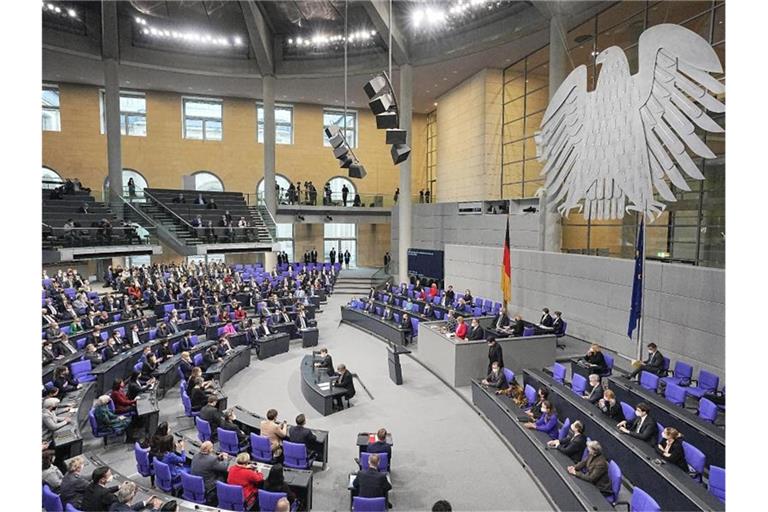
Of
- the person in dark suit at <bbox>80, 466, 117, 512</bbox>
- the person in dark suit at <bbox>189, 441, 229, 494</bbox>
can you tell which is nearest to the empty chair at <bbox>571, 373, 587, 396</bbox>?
the person in dark suit at <bbox>189, 441, 229, 494</bbox>

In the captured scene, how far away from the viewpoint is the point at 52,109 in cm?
2612

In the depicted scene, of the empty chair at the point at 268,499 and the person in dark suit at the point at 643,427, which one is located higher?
the person in dark suit at the point at 643,427

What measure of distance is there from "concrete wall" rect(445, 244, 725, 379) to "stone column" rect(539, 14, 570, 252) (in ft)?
3.32

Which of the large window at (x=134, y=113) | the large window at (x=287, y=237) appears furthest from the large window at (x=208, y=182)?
the large window at (x=287, y=237)

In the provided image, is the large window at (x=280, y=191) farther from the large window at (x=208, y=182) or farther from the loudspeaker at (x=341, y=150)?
the loudspeaker at (x=341, y=150)

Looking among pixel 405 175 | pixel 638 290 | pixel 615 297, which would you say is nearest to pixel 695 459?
pixel 638 290

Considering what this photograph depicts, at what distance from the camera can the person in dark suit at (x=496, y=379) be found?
8744 millimetres

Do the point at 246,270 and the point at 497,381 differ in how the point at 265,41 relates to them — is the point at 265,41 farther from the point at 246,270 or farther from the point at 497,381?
the point at 497,381

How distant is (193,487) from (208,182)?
26.6 meters

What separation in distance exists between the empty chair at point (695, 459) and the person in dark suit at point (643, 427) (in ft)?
1.33

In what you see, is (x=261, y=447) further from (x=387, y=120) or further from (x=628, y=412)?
(x=387, y=120)

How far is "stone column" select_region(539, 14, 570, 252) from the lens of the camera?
15.8m

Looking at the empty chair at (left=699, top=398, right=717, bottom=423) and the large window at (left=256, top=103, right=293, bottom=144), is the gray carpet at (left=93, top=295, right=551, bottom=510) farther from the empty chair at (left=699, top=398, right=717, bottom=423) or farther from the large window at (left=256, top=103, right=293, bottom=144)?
the large window at (left=256, top=103, right=293, bottom=144)
